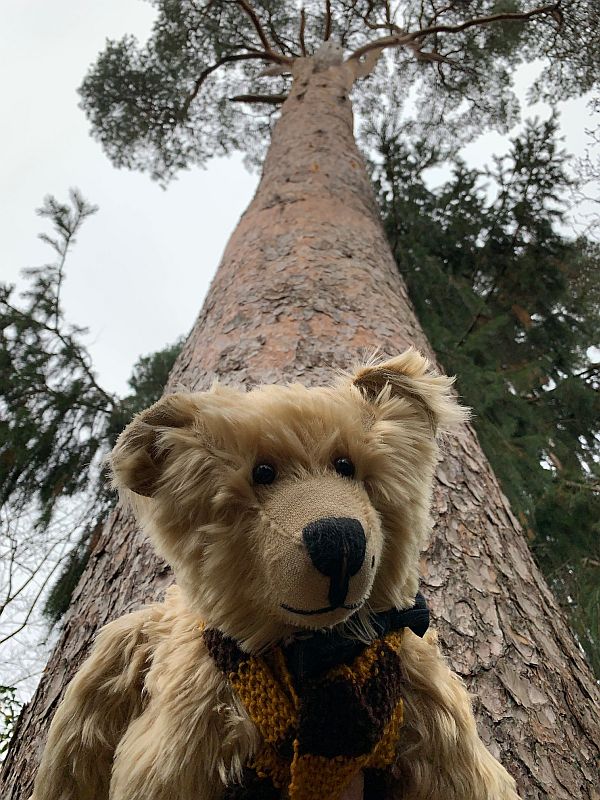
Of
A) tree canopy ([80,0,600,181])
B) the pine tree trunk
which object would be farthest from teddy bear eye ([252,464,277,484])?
tree canopy ([80,0,600,181])

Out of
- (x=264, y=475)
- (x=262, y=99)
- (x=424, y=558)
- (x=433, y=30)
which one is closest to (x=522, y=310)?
(x=433, y=30)

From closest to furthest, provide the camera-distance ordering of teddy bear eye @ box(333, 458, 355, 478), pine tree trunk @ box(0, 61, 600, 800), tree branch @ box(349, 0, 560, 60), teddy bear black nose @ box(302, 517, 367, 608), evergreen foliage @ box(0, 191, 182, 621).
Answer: teddy bear black nose @ box(302, 517, 367, 608) < teddy bear eye @ box(333, 458, 355, 478) < pine tree trunk @ box(0, 61, 600, 800) < evergreen foliage @ box(0, 191, 182, 621) < tree branch @ box(349, 0, 560, 60)

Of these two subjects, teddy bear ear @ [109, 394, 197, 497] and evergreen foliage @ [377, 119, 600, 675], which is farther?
evergreen foliage @ [377, 119, 600, 675]

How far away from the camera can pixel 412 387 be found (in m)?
0.68

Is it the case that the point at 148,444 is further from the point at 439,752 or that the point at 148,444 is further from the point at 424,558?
the point at 424,558

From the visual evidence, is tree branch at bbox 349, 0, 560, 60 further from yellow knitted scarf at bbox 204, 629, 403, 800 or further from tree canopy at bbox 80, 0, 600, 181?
yellow knitted scarf at bbox 204, 629, 403, 800

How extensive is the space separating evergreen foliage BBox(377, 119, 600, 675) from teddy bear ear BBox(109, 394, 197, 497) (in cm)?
240

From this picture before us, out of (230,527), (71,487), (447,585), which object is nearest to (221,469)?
(230,527)

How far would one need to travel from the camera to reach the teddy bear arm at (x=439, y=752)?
603 mm

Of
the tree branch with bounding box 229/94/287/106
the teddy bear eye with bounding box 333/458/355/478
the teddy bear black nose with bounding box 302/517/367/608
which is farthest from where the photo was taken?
the tree branch with bounding box 229/94/287/106

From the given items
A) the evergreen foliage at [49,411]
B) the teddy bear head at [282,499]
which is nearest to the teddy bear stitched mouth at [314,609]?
the teddy bear head at [282,499]

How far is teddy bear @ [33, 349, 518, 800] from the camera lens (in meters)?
0.53

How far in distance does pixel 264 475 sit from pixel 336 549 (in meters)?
0.13

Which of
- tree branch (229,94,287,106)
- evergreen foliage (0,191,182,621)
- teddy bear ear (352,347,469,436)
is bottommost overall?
evergreen foliage (0,191,182,621)
